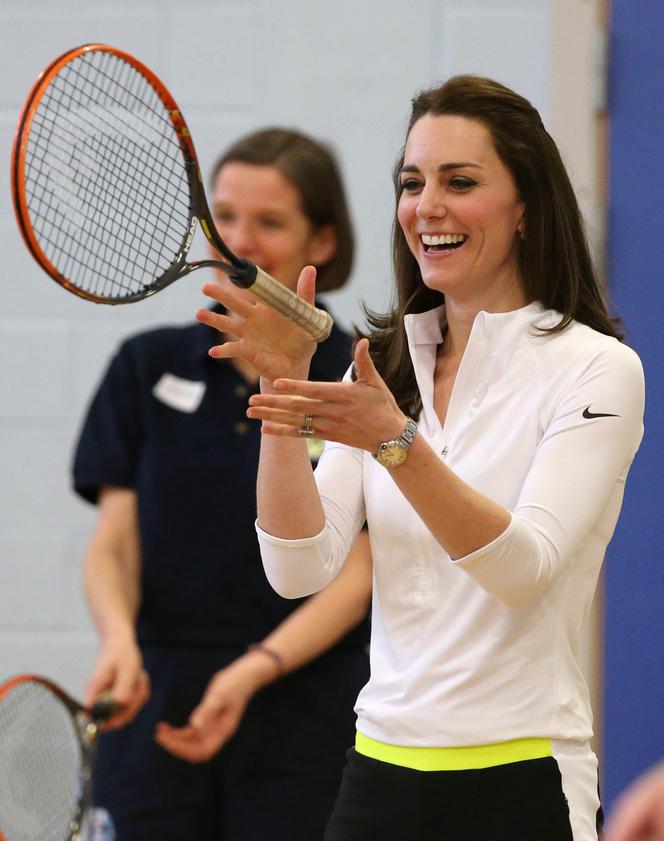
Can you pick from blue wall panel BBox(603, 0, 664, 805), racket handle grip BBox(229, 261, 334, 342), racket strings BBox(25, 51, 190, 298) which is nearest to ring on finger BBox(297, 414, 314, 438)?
racket handle grip BBox(229, 261, 334, 342)

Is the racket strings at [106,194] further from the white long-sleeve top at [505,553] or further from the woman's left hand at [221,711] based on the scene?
the woman's left hand at [221,711]

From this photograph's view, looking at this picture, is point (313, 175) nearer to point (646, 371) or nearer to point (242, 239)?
point (242, 239)

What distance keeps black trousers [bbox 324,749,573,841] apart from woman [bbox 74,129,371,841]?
2.34 ft

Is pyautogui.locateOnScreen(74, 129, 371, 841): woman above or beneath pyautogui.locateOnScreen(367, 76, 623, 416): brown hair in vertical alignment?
beneath

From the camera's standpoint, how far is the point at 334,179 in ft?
7.63

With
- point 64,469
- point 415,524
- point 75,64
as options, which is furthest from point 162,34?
point 415,524

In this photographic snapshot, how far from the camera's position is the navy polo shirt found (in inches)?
86.0

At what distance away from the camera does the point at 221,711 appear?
2076 mm

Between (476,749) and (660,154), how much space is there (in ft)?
5.15

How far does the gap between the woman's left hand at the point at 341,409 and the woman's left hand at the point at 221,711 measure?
33.9 inches

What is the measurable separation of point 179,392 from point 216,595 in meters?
0.34

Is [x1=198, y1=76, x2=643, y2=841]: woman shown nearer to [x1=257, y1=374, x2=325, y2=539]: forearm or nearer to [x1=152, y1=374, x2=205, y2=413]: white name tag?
[x1=257, y1=374, x2=325, y2=539]: forearm

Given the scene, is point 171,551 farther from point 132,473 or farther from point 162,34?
point 162,34

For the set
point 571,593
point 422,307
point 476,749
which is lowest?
point 476,749
